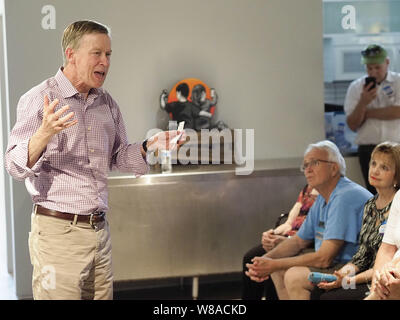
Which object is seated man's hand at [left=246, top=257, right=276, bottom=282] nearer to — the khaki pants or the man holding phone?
the khaki pants

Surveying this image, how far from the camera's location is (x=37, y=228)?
238cm

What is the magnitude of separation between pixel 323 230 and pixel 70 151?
1501mm

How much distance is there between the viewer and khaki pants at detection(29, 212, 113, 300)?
92.6 inches

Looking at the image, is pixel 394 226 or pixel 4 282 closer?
pixel 394 226

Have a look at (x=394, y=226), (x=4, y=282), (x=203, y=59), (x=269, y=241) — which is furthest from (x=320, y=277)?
(x=4, y=282)

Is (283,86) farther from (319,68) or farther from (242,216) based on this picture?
(242,216)

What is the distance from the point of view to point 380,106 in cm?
488

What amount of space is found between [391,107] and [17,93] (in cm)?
255

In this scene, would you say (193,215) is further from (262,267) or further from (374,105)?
(374,105)

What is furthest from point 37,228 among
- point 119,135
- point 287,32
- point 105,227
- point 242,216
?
point 287,32

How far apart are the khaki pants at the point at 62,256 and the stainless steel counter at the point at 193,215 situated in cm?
170

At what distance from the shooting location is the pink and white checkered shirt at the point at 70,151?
2.31m

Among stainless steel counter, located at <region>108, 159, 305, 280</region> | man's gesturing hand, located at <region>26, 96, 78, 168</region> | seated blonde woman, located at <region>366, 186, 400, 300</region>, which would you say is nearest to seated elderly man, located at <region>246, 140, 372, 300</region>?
seated blonde woman, located at <region>366, 186, 400, 300</region>

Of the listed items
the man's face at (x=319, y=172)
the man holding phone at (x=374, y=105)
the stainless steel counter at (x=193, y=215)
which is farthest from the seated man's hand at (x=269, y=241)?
the man holding phone at (x=374, y=105)
